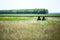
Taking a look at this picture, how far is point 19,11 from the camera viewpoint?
1925mm

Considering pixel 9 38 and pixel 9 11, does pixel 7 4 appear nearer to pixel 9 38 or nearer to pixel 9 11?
pixel 9 11

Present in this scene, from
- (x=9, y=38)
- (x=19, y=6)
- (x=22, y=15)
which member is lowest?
(x=9, y=38)

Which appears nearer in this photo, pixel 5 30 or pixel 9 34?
pixel 9 34

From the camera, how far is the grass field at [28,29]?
1.68 meters

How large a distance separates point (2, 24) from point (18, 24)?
0.26 meters

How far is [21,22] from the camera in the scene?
2.22 m

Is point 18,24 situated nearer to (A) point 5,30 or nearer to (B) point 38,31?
(A) point 5,30

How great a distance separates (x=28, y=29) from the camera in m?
1.97

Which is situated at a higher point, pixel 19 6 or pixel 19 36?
pixel 19 6

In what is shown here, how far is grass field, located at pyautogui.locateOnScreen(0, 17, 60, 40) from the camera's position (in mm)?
1681

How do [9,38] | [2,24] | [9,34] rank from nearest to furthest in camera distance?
[9,38] → [9,34] → [2,24]

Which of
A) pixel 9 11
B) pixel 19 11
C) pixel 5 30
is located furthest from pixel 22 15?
pixel 5 30

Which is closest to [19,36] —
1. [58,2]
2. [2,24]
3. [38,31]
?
[38,31]

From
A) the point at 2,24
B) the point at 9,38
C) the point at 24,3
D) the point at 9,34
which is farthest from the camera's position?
the point at 2,24
